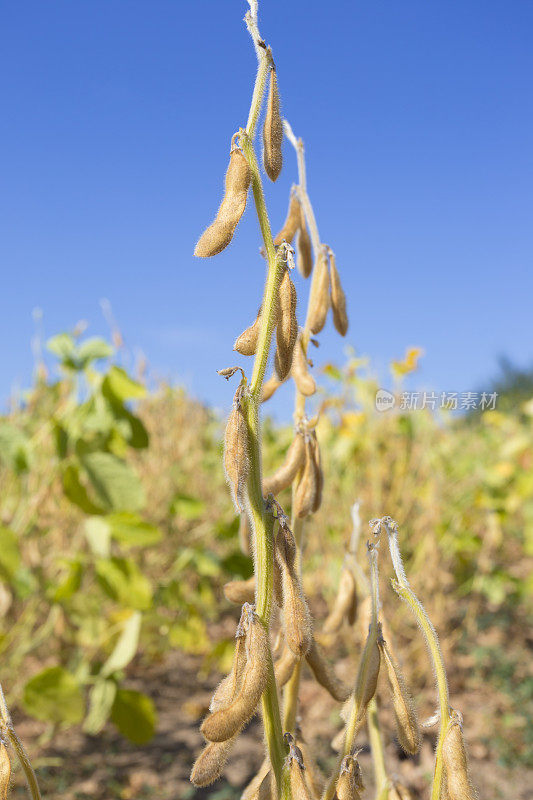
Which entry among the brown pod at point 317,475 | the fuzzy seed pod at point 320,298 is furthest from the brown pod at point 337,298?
the brown pod at point 317,475

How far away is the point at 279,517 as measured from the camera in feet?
1.87

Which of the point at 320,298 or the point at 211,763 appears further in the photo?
the point at 320,298

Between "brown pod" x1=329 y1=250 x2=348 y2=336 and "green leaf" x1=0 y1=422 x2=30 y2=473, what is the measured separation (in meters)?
1.19

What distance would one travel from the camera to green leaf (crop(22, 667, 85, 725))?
4.56ft

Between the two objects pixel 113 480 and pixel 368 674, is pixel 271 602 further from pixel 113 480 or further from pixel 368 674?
pixel 113 480

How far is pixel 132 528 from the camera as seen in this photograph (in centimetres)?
169

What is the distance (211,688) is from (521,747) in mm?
1186

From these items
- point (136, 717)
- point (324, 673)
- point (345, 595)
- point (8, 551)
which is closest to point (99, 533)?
point (8, 551)

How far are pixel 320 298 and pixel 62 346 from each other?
115 cm

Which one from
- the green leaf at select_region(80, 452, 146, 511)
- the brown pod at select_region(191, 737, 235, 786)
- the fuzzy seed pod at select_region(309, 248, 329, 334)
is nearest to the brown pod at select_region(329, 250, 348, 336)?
the fuzzy seed pod at select_region(309, 248, 329, 334)

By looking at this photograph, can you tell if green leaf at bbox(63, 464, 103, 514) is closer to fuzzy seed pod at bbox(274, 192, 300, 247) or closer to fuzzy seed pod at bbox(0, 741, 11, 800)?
fuzzy seed pod at bbox(274, 192, 300, 247)

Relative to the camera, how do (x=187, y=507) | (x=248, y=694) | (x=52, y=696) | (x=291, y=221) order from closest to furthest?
(x=248, y=694), (x=291, y=221), (x=52, y=696), (x=187, y=507)

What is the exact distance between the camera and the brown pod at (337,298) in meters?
0.81

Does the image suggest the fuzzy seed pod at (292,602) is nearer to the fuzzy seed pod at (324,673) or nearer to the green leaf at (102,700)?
the fuzzy seed pod at (324,673)
